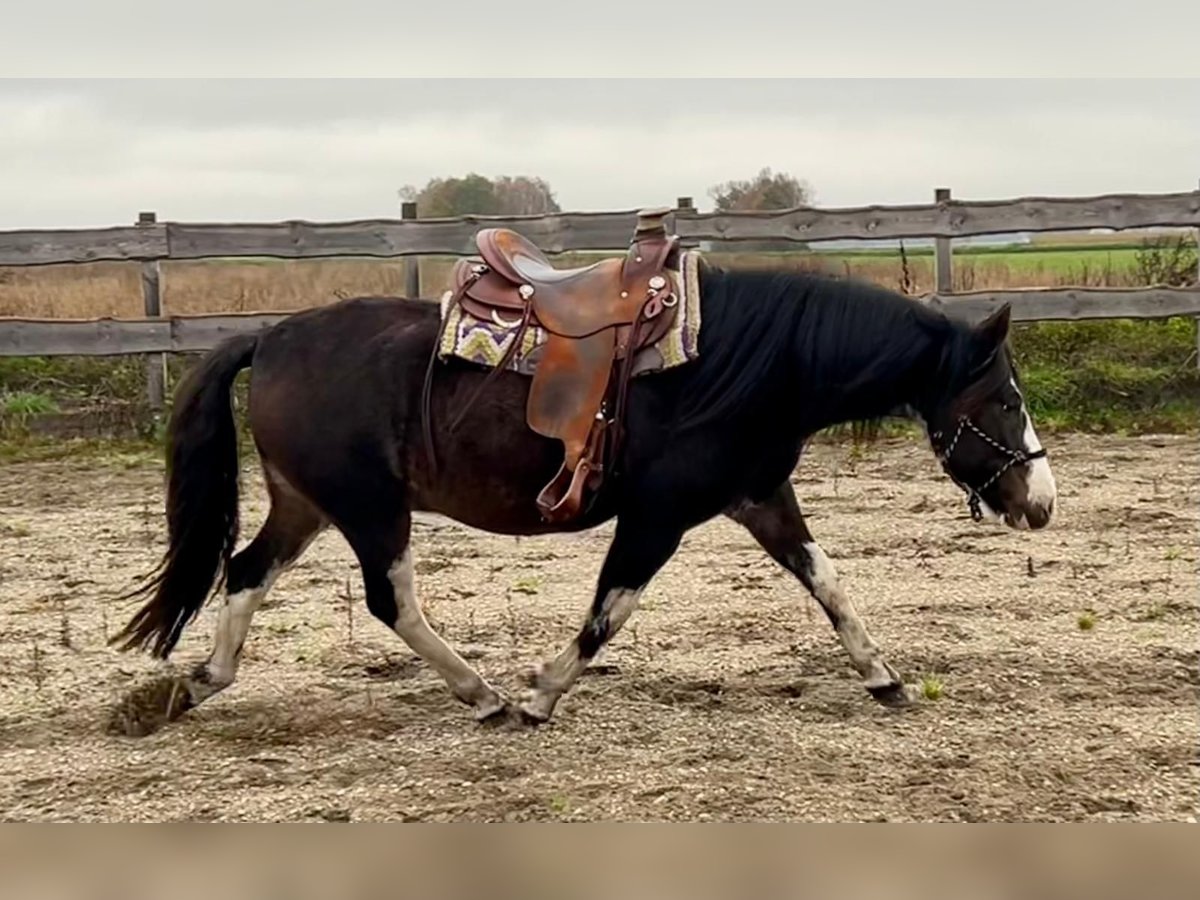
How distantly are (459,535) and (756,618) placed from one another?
2453mm

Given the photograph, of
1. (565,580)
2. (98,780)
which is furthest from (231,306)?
(98,780)

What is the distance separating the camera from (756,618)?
5121mm

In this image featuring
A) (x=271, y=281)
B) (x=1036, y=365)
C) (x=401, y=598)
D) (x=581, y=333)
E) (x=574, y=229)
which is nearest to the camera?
(x=581, y=333)

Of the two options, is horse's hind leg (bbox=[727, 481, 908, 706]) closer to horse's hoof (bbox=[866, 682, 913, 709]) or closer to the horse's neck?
horse's hoof (bbox=[866, 682, 913, 709])

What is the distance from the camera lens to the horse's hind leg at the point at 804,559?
166 inches

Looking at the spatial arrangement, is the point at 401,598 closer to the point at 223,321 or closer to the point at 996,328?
the point at 996,328

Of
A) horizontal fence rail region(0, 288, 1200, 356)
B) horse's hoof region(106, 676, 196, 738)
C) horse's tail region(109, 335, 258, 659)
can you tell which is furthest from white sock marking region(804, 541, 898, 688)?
horizontal fence rail region(0, 288, 1200, 356)

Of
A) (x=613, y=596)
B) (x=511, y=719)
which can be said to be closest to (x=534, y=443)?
(x=613, y=596)

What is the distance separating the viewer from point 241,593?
4.18 meters

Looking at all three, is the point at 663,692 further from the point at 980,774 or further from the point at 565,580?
the point at 565,580

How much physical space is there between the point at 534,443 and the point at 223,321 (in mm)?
6323

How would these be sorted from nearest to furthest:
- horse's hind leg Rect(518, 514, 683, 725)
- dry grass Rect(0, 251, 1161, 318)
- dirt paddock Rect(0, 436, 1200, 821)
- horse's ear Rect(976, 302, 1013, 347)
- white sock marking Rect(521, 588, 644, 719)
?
dirt paddock Rect(0, 436, 1200, 821) → horse's ear Rect(976, 302, 1013, 347) → horse's hind leg Rect(518, 514, 683, 725) → white sock marking Rect(521, 588, 644, 719) → dry grass Rect(0, 251, 1161, 318)

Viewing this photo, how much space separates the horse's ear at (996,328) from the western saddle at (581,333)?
3.03 ft

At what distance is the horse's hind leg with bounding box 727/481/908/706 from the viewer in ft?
13.8
